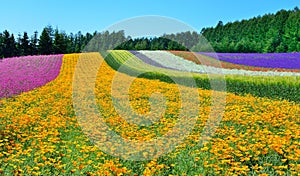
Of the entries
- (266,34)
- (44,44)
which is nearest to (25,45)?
(44,44)

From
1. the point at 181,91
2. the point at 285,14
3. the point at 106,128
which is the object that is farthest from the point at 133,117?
the point at 285,14

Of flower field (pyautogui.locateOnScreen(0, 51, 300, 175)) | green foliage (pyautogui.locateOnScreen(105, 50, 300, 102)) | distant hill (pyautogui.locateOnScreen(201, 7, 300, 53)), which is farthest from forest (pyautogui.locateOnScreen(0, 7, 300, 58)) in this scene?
flower field (pyautogui.locateOnScreen(0, 51, 300, 175))

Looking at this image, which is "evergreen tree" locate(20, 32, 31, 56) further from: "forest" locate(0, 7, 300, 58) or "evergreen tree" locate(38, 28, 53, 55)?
"evergreen tree" locate(38, 28, 53, 55)

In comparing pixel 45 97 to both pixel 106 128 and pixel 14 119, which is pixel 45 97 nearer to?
pixel 14 119

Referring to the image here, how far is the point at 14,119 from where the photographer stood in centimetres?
902

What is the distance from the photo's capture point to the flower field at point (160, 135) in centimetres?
576

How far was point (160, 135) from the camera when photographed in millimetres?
7930

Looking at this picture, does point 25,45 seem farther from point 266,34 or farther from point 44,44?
point 266,34

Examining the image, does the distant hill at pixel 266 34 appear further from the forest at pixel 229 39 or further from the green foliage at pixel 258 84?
the green foliage at pixel 258 84

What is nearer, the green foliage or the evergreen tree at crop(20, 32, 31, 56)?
the green foliage

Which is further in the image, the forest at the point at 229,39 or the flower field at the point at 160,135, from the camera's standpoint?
the forest at the point at 229,39

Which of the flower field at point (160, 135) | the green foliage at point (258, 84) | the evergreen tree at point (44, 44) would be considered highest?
the evergreen tree at point (44, 44)

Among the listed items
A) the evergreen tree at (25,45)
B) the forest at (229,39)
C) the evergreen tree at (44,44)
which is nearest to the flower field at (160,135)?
the forest at (229,39)

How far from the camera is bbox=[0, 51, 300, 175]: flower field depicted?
5.76 metres
